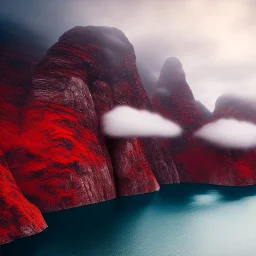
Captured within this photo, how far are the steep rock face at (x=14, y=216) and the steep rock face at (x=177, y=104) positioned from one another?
6840 centimetres

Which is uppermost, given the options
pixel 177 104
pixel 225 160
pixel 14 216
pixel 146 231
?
pixel 177 104

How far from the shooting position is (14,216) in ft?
95.3

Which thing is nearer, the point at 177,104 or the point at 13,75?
the point at 13,75

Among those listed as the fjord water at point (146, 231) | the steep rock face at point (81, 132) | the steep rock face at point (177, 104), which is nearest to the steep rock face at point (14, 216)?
the fjord water at point (146, 231)

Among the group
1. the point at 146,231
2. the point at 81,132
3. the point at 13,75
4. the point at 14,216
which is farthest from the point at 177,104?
the point at 14,216

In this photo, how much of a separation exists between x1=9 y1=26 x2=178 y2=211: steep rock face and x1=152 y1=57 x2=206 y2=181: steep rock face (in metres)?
15.2

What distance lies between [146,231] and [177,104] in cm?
8154

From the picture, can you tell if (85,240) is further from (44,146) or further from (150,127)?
(150,127)

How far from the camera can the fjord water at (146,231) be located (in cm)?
2703

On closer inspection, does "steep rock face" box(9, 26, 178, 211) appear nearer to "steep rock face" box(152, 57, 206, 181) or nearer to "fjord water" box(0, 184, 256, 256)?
"fjord water" box(0, 184, 256, 256)

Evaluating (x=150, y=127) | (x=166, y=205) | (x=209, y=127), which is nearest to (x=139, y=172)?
(x=166, y=205)

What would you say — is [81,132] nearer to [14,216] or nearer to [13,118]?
[13,118]

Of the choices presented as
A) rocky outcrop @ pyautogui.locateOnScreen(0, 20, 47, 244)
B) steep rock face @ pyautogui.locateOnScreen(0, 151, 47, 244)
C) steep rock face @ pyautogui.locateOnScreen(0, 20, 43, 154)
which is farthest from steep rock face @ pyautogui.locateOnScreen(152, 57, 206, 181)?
steep rock face @ pyautogui.locateOnScreen(0, 151, 47, 244)

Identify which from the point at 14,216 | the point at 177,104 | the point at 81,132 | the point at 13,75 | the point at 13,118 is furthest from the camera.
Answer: the point at 177,104
